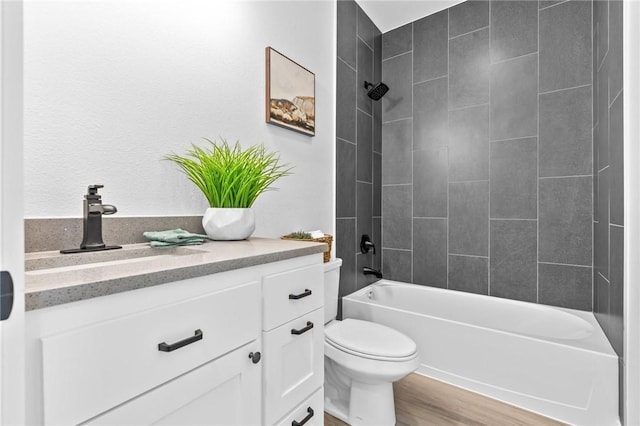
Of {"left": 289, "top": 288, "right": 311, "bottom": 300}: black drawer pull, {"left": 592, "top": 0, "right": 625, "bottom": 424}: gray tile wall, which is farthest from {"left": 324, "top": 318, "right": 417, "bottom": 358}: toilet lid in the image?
{"left": 592, "top": 0, "right": 625, "bottom": 424}: gray tile wall

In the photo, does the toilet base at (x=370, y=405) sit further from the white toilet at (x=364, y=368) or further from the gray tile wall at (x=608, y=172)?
the gray tile wall at (x=608, y=172)

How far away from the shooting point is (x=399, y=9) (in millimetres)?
2602

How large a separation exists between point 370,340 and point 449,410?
2.07 ft

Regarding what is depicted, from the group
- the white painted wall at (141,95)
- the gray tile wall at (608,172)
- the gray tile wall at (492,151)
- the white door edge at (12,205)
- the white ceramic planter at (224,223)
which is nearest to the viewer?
the white door edge at (12,205)

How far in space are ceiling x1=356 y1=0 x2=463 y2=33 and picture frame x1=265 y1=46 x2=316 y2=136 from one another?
3.52 ft

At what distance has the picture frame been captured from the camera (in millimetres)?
1712

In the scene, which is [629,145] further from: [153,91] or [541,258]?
[153,91]

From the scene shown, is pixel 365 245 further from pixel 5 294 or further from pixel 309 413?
pixel 5 294

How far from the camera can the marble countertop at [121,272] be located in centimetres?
50

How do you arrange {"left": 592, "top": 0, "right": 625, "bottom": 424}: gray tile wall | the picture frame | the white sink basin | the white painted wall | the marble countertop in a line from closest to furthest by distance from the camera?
the marble countertop < the white sink basin < the white painted wall < {"left": 592, "top": 0, "right": 625, "bottom": 424}: gray tile wall < the picture frame

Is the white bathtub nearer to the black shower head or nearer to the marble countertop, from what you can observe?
the marble countertop

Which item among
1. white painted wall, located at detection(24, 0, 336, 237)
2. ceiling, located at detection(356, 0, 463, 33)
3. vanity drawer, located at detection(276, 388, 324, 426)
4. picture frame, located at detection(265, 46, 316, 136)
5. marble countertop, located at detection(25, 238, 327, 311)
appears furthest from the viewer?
ceiling, located at detection(356, 0, 463, 33)

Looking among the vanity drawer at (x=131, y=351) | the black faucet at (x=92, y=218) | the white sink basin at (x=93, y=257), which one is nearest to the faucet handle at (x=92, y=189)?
the black faucet at (x=92, y=218)

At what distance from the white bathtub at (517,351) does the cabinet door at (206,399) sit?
145 cm
